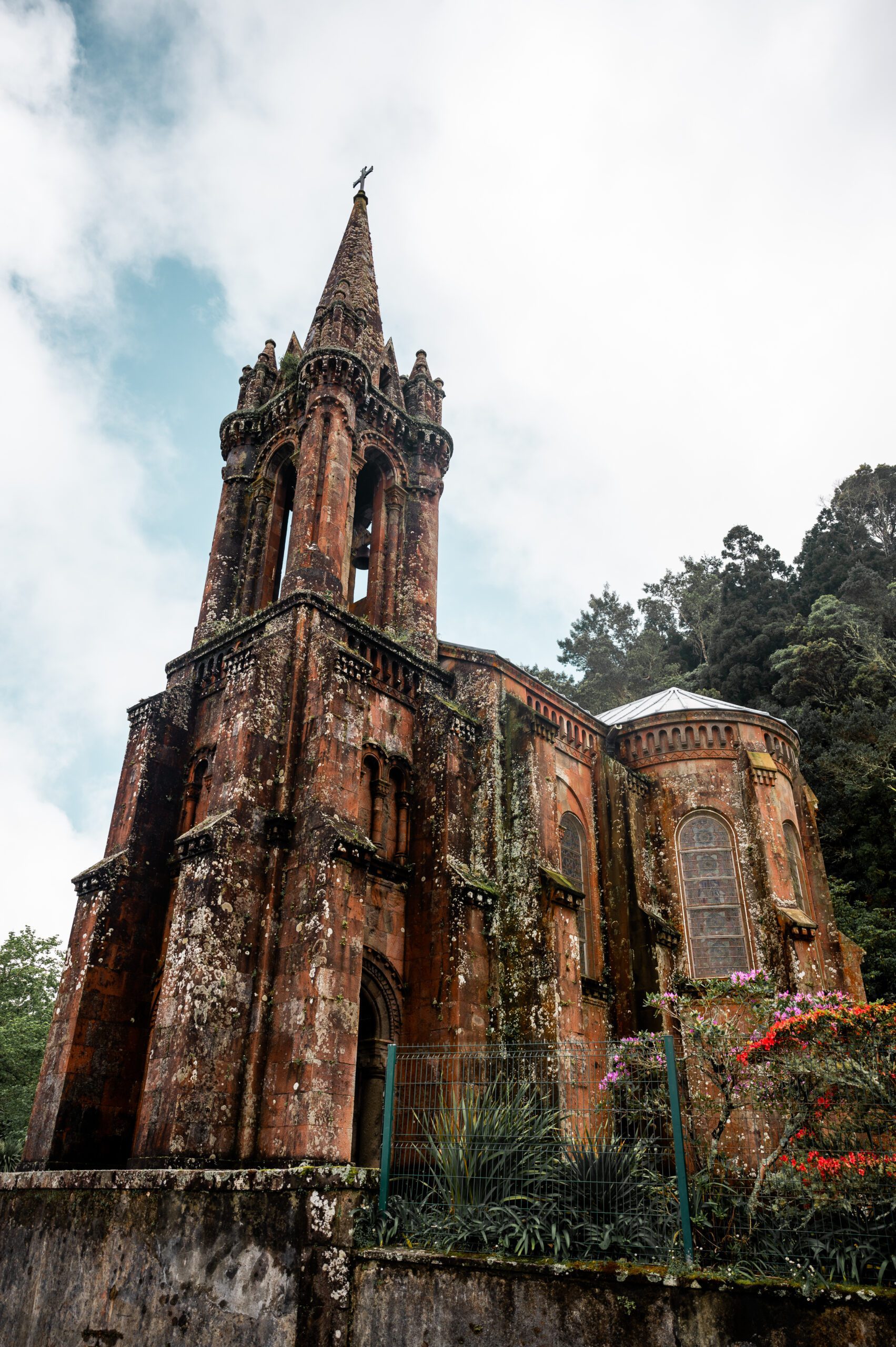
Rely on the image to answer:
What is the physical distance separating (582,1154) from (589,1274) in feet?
5.90

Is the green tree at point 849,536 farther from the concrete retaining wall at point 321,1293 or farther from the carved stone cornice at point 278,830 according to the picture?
the concrete retaining wall at point 321,1293

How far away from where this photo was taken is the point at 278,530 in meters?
20.9

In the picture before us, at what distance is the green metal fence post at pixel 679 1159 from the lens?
6836mm

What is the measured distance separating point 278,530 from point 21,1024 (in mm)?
23311

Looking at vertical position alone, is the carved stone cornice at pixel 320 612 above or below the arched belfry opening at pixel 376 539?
below

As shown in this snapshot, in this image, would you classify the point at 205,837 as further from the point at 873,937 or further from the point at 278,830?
the point at 873,937

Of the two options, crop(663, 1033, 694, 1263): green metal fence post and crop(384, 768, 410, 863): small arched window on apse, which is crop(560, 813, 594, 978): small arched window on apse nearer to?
crop(384, 768, 410, 863): small arched window on apse

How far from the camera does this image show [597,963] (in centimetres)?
1905

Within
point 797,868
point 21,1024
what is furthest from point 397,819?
point 21,1024

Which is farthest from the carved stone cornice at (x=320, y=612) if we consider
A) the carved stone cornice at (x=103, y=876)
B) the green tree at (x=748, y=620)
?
the green tree at (x=748, y=620)

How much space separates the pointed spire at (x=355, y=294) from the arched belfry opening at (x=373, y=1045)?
13956mm

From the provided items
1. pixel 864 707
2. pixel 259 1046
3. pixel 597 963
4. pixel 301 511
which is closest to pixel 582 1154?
pixel 259 1046

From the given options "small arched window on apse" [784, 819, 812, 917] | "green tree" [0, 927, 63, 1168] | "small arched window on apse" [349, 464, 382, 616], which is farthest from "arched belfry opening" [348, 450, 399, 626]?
"green tree" [0, 927, 63, 1168]

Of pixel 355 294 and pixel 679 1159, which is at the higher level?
pixel 355 294
